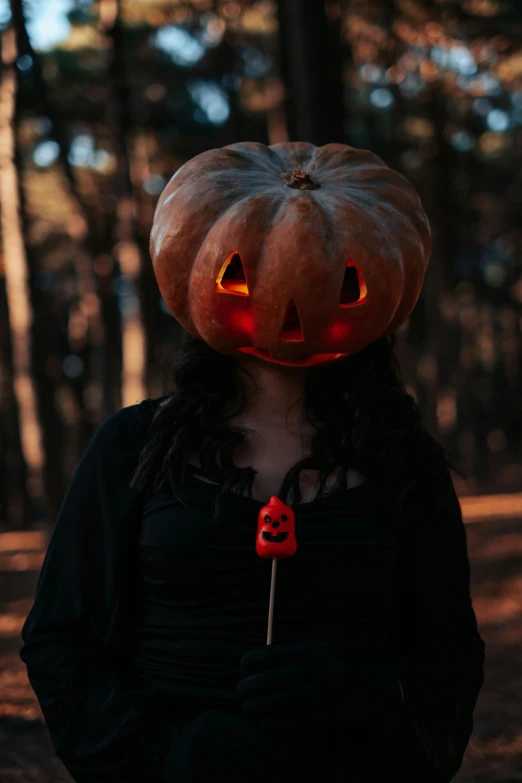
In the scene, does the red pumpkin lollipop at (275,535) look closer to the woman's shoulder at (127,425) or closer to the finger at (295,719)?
the finger at (295,719)

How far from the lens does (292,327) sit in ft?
8.13

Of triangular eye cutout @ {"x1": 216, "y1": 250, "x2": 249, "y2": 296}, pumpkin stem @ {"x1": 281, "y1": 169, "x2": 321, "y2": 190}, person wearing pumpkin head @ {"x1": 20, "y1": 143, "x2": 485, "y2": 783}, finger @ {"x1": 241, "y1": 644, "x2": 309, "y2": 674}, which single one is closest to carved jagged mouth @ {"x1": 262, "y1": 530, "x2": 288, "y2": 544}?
person wearing pumpkin head @ {"x1": 20, "y1": 143, "x2": 485, "y2": 783}

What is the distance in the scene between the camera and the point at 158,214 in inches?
102

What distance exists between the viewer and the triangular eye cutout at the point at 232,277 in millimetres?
2424

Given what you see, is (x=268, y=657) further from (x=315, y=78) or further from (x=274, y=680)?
(x=315, y=78)

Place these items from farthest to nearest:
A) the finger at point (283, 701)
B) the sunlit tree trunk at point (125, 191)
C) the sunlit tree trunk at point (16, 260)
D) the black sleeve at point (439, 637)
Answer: the sunlit tree trunk at point (125, 191)
the sunlit tree trunk at point (16, 260)
the black sleeve at point (439, 637)
the finger at point (283, 701)

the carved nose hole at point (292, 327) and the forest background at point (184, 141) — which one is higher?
the forest background at point (184, 141)

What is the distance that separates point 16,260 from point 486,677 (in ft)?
21.5

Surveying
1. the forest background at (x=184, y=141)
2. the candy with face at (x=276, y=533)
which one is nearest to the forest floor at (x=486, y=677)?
the forest background at (x=184, y=141)

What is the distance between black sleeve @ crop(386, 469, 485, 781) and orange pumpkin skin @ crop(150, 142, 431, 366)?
0.52 m

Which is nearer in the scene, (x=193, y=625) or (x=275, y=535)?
(x=275, y=535)

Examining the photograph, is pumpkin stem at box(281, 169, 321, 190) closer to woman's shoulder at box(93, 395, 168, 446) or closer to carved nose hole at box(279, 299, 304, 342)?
carved nose hole at box(279, 299, 304, 342)

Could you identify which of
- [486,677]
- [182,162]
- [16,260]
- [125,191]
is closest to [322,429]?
[486,677]

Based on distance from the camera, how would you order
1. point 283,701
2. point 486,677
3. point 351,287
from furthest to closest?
point 486,677, point 351,287, point 283,701
